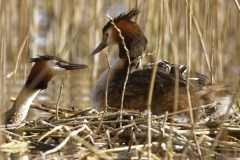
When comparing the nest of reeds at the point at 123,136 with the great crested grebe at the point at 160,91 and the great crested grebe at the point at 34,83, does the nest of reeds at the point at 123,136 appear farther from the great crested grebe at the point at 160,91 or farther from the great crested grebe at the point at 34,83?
the great crested grebe at the point at 160,91

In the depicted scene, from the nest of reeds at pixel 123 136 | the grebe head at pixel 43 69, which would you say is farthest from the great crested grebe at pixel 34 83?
the nest of reeds at pixel 123 136

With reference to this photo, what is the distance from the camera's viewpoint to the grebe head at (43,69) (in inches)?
225

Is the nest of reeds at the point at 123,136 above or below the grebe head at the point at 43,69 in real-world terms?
below

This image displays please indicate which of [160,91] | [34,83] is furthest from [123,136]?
[34,83]

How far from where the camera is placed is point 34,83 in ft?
18.5

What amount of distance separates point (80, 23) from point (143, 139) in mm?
5613

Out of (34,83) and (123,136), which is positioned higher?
(34,83)

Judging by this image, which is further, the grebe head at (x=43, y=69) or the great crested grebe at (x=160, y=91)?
the grebe head at (x=43, y=69)

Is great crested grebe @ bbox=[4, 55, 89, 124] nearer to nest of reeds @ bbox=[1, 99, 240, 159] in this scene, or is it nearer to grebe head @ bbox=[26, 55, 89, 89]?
grebe head @ bbox=[26, 55, 89, 89]

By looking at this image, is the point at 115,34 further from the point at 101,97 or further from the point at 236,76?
the point at 236,76

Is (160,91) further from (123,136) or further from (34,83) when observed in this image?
(34,83)

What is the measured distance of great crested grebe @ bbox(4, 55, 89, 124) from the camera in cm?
547

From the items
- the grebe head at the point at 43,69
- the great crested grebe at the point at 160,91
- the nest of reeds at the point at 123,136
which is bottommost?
the nest of reeds at the point at 123,136

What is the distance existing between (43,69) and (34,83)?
179mm
